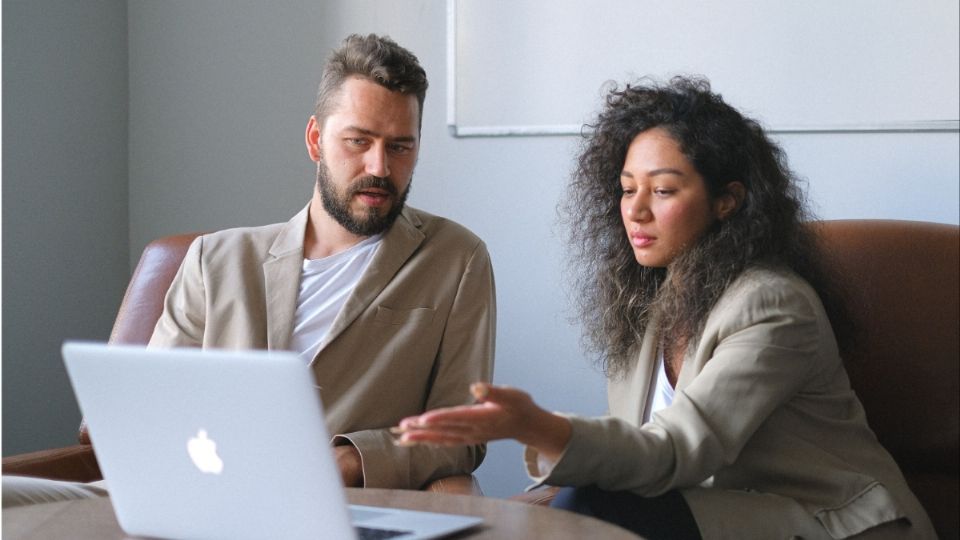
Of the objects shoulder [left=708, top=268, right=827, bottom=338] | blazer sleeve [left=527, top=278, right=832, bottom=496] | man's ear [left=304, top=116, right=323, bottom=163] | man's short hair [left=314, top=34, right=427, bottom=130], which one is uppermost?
man's short hair [left=314, top=34, right=427, bottom=130]

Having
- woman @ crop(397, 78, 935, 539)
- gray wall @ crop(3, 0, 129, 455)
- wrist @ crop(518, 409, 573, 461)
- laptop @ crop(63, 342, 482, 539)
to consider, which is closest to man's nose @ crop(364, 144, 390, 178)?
woman @ crop(397, 78, 935, 539)

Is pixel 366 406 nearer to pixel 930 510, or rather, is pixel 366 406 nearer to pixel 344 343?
pixel 344 343

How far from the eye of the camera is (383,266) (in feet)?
7.45

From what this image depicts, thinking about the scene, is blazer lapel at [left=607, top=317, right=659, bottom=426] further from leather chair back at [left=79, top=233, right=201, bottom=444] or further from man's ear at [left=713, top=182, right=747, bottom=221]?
leather chair back at [left=79, top=233, right=201, bottom=444]

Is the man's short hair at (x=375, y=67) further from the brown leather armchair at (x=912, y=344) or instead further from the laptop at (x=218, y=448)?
the laptop at (x=218, y=448)

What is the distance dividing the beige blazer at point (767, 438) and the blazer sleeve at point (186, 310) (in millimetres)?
925

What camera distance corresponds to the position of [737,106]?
2.52 meters

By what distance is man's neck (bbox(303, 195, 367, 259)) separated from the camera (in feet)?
7.75

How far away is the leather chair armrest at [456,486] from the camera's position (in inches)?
78.5

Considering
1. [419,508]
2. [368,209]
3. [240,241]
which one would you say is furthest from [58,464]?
[419,508]

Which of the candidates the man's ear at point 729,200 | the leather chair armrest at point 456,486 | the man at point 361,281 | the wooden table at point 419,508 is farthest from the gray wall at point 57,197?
the man's ear at point 729,200

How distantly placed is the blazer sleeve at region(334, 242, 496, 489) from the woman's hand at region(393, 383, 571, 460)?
1.79ft

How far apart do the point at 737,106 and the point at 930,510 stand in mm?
895

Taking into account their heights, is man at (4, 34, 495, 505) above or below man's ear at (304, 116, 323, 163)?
below
